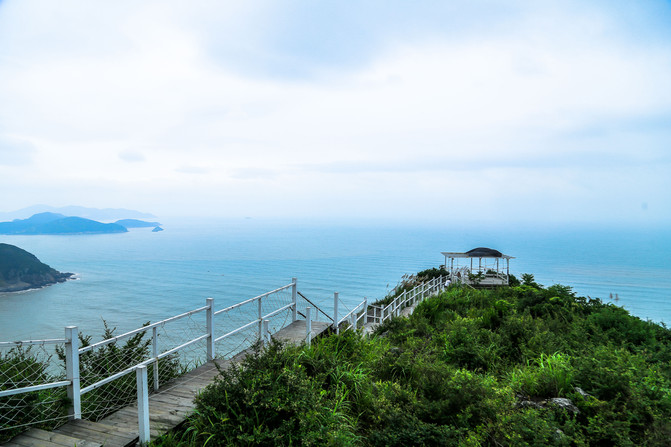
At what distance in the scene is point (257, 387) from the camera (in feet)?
15.4

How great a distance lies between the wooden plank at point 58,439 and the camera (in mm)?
4020

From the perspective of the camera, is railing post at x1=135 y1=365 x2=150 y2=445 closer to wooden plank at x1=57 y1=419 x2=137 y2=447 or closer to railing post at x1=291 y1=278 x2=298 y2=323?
wooden plank at x1=57 y1=419 x2=137 y2=447

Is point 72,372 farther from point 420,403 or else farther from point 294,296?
point 294,296

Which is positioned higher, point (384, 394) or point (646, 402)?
point (646, 402)

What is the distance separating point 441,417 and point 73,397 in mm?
4651

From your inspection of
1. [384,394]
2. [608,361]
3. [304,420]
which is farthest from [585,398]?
[304,420]

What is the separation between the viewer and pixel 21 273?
95875mm

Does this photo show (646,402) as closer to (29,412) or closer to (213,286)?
(29,412)

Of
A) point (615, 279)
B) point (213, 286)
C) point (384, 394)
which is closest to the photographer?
point (384, 394)

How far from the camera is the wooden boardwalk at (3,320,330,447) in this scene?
13.5 ft

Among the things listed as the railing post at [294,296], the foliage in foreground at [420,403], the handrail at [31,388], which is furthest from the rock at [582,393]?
the railing post at [294,296]

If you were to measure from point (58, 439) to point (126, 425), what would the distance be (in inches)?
32.9

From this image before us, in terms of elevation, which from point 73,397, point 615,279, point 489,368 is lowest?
point 615,279

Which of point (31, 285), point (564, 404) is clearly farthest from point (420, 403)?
point (31, 285)
